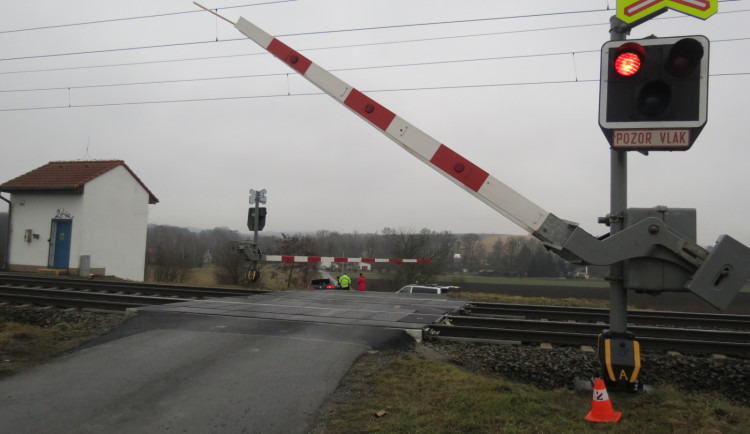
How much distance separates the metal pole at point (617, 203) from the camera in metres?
4.16

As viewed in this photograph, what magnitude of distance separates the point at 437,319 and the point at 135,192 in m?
23.8

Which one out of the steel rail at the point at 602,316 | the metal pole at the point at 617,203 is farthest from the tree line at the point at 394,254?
the metal pole at the point at 617,203

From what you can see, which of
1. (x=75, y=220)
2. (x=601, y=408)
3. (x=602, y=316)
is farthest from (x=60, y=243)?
(x=601, y=408)

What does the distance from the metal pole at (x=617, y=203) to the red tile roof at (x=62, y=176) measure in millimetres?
25153

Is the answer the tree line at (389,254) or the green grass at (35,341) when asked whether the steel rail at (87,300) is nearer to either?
the green grass at (35,341)

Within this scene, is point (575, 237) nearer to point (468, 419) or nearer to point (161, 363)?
point (468, 419)

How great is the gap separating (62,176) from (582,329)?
2621 cm

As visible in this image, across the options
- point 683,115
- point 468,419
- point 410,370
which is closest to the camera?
point 683,115

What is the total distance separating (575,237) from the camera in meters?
3.97

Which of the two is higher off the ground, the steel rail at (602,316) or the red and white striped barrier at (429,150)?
the red and white striped barrier at (429,150)

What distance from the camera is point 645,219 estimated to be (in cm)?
386

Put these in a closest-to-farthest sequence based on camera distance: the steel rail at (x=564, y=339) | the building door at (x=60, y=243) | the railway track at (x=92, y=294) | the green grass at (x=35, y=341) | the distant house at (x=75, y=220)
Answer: the green grass at (x=35, y=341)
the steel rail at (x=564, y=339)
the railway track at (x=92, y=294)
the building door at (x=60, y=243)
the distant house at (x=75, y=220)

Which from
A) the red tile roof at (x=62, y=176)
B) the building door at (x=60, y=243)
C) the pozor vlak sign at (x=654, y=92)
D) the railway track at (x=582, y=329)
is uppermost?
the red tile roof at (x=62, y=176)

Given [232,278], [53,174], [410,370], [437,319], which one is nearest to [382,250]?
[232,278]
